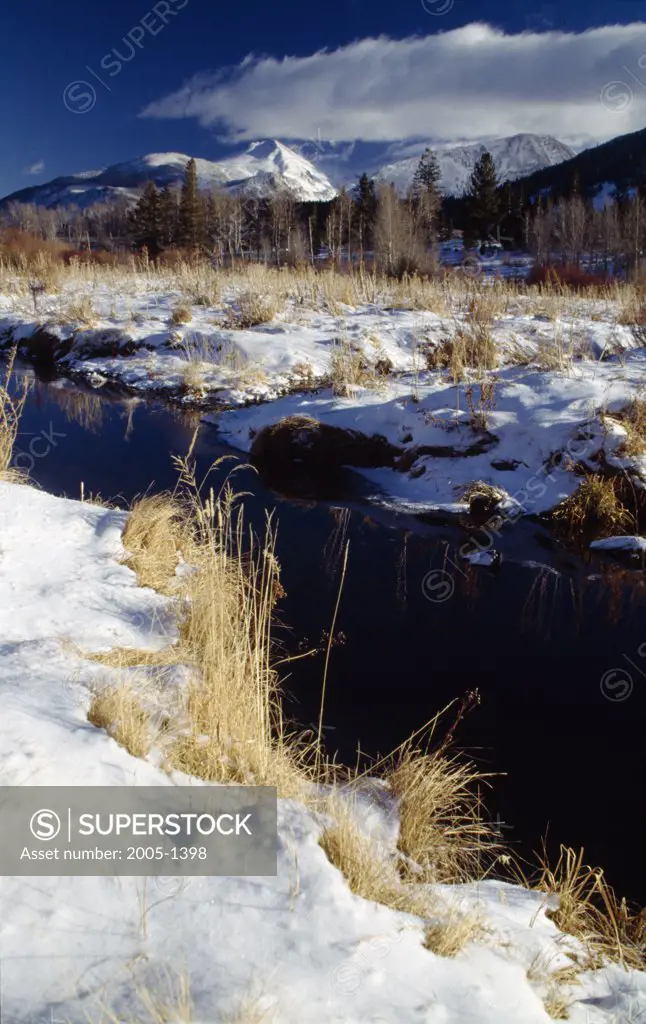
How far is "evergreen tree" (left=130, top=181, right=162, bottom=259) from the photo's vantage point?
3528cm

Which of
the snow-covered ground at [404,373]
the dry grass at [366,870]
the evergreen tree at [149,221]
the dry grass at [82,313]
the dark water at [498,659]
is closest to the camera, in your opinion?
the dry grass at [366,870]

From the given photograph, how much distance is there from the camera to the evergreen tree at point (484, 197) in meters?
35.6

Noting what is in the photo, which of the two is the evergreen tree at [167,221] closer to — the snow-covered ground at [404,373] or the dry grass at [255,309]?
the snow-covered ground at [404,373]

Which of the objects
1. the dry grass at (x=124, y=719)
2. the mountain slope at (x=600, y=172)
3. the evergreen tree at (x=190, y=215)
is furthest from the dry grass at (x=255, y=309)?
the mountain slope at (x=600, y=172)

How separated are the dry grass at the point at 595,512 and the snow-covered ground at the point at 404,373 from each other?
0.17 metres

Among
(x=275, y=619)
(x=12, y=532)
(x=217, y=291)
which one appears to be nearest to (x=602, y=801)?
(x=275, y=619)

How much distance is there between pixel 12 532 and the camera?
4.02 m

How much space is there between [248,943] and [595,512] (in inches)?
194

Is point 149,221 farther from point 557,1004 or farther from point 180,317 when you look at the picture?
point 557,1004

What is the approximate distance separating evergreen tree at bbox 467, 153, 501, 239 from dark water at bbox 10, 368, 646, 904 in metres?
35.7

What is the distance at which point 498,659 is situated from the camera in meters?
3.84

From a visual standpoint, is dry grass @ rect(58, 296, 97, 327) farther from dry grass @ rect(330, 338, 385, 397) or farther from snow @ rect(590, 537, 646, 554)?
snow @ rect(590, 537, 646, 554)

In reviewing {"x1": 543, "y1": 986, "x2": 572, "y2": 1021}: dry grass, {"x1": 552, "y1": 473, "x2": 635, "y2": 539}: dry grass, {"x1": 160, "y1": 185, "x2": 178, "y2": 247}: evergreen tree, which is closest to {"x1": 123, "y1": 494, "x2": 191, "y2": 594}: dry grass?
{"x1": 543, "y1": 986, "x2": 572, "y2": 1021}: dry grass

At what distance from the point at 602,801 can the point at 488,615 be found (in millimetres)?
1586
